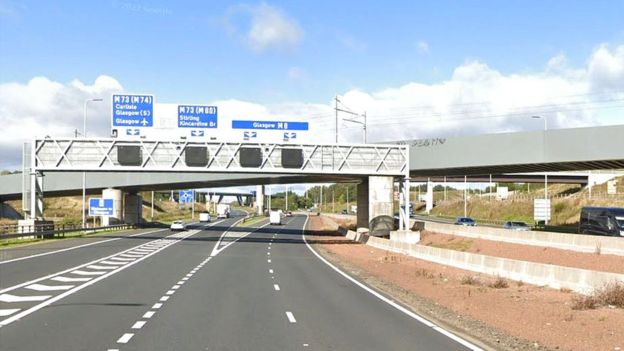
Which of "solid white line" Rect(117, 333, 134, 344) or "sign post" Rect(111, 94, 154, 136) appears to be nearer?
"solid white line" Rect(117, 333, 134, 344)

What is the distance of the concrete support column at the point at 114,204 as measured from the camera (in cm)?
8200

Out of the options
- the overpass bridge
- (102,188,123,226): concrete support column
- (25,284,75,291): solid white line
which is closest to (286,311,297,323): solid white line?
(25,284,75,291): solid white line

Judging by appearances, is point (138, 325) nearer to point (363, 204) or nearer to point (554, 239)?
point (554, 239)

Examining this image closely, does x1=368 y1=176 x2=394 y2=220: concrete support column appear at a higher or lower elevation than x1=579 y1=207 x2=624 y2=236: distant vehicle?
higher

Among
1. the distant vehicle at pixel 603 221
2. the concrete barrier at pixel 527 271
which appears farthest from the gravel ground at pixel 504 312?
the distant vehicle at pixel 603 221

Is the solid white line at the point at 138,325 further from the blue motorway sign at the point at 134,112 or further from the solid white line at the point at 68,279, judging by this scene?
the blue motorway sign at the point at 134,112

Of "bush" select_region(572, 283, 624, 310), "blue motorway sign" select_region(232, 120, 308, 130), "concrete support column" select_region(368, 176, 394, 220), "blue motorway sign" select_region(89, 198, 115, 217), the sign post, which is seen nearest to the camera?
"bush" select_region(572, 283, 624, 310)

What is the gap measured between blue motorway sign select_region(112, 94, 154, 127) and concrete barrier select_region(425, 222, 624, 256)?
82.9 ft

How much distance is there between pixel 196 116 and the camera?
4922 cm

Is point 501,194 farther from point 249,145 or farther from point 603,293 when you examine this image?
point 603,293

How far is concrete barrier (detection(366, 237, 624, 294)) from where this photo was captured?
779 inches

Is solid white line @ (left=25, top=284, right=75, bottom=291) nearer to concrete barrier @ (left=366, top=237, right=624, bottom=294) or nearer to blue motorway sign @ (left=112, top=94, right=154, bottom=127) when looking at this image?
concrete barrier @ (left=366, top=237, right=624, bottom=294)

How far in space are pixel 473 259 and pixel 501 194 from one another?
91.1 meters

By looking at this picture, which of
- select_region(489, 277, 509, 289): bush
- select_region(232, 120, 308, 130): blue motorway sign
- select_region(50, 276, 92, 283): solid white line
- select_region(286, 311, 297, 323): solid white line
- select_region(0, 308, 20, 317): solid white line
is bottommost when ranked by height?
select_region(489, 277, 509, 289): bush
